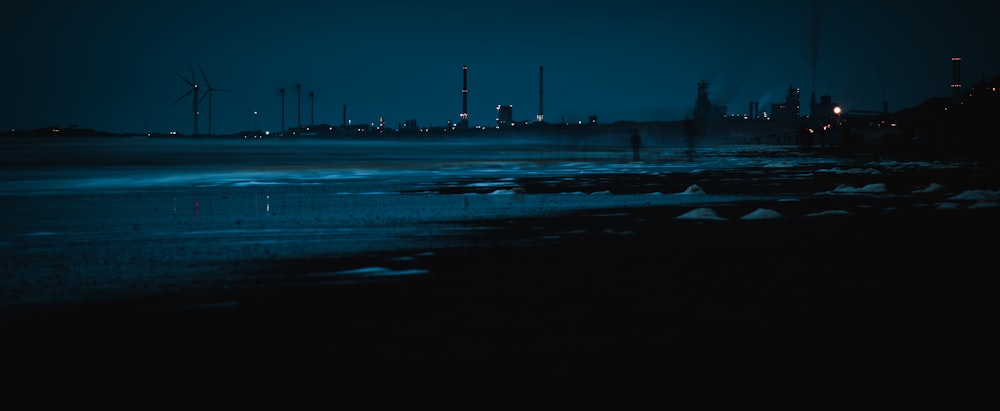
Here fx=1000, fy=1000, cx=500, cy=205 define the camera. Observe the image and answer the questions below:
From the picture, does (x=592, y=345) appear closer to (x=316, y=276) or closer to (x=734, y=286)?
(x=734, y=286)

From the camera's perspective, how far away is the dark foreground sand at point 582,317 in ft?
22.8

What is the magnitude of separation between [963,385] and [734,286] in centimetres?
411

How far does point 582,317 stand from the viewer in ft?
28.2

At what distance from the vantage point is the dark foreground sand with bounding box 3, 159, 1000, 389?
694 cm

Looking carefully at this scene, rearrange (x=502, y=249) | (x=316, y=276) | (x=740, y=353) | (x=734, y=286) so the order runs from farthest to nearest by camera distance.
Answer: (x=502, y=249), (x=316, y=276), (x=734, y=286), (x=740, y=353)

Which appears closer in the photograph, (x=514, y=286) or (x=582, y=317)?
A: (x=582, y=317)

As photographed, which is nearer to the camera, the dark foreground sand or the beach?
the dark foreground sand

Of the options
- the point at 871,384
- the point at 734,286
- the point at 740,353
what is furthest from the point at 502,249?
the point at 871,384

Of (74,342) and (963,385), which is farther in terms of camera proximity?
(74,342)

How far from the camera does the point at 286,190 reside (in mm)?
30391

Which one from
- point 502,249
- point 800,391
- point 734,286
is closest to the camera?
point 800,391

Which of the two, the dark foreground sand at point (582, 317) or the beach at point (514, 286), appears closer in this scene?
the dark foreground sand at point (582, 317)

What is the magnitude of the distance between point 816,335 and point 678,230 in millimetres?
8510

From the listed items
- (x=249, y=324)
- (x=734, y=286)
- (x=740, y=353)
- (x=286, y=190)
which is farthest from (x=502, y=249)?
(x=286, y=190)
